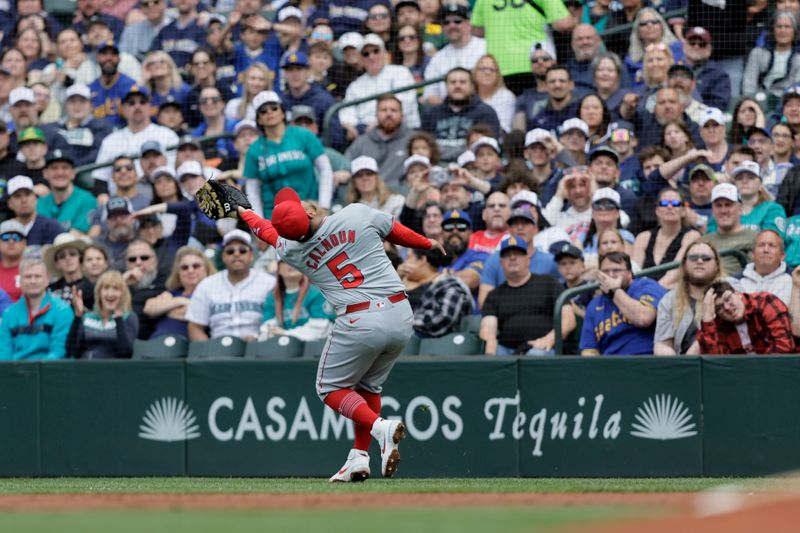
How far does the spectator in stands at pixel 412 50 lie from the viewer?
50.6ft

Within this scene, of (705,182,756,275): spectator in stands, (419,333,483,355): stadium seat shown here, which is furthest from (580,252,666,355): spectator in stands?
(419,333,483,355): stadium seat

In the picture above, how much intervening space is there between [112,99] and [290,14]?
240 cm

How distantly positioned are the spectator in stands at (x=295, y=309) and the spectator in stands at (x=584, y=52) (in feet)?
12.7

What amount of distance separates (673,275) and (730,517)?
5623mm

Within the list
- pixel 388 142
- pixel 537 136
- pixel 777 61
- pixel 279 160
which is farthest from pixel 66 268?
pixel 777 61

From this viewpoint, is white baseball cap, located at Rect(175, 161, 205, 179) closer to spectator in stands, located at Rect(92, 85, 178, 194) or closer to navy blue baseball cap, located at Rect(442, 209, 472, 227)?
spectator in stands, located at Rect(92, 85, 178, 194)

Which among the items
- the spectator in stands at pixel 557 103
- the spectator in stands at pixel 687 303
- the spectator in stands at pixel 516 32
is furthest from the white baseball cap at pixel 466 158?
the spectator in stands at pixel 687 303

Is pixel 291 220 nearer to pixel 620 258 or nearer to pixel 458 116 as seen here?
pixel 620 258

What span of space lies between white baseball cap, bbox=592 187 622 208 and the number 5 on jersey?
3.31 meters

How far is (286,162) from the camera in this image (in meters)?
13.1

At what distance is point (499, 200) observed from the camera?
12.3 metres

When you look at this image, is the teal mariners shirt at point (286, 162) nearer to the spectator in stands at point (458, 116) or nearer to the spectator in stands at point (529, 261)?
the spectator in stands at point (458, 116)

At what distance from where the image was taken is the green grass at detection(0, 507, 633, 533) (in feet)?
18.7

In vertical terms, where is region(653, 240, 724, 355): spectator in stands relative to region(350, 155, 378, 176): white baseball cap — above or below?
below
